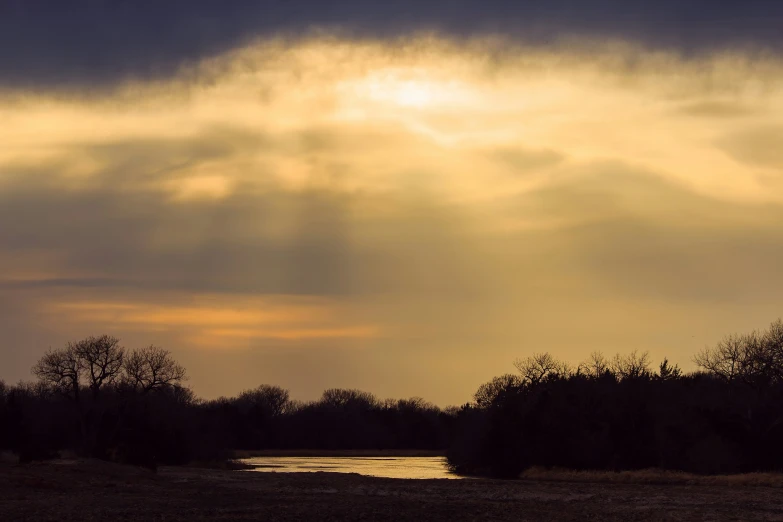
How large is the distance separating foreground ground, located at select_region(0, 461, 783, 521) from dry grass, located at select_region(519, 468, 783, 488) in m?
10.2

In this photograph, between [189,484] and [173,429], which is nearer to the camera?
[189,484]

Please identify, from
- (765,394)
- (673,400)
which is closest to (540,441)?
(673,400)

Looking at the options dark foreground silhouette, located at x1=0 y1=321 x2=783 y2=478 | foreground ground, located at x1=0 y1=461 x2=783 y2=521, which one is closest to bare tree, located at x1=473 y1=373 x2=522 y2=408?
dark foreground silhouette, located at x1=0 y1=321 x2=783 y2=478

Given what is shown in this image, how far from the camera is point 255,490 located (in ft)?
153

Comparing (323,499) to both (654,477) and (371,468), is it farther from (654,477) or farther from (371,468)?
(371,468)

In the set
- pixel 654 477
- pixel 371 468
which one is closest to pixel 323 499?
pixel 654 477

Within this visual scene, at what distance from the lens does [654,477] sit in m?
69.8

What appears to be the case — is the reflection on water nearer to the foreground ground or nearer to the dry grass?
the dry grass

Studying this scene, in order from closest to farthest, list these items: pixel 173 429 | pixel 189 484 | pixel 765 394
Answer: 1. pixel 189 484
2. pixel 765 394
3. pixel 173 429

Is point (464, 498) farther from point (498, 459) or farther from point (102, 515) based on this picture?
point (498, 459)

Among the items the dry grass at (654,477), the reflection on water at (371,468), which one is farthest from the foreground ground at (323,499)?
the reflection on water at (371,468)

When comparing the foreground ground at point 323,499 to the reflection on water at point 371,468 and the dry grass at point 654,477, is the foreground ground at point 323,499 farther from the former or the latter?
the reflection on water at point 371,468

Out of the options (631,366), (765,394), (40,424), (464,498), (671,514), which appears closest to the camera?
(671,514)

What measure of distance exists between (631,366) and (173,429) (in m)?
53.2
